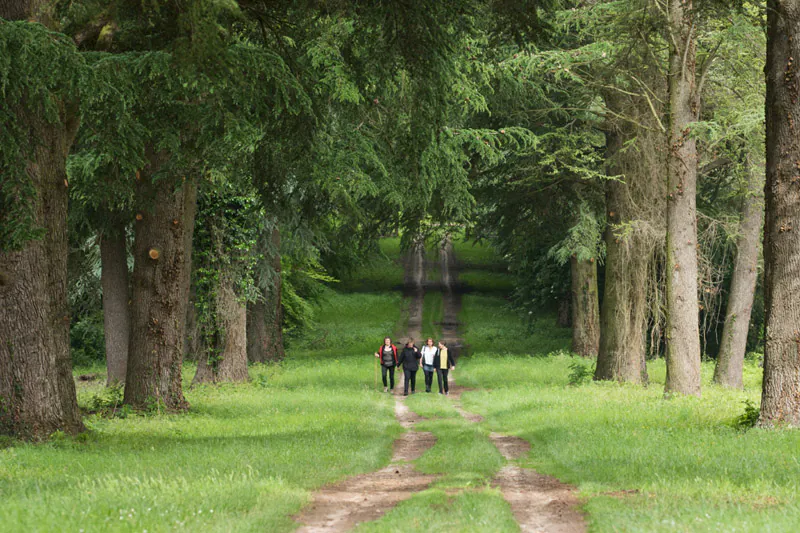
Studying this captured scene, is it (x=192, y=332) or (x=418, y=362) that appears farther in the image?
(x=192, y=332)

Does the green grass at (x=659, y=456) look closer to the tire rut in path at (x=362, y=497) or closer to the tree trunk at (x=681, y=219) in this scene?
the tree trunk at (x=681, y=219)

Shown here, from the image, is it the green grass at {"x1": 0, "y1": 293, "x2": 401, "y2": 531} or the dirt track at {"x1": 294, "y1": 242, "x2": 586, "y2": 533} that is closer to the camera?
the green grass at {"x1": 0, "y1": 293, "x2": 401, "y2": 531}

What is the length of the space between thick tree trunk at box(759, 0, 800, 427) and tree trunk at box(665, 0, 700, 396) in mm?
6063

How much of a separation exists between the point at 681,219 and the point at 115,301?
13.5m

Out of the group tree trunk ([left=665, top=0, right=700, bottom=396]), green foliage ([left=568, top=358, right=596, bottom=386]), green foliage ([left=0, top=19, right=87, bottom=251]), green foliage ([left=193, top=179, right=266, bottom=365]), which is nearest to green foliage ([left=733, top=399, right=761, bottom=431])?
tree trunk ([left=665, top=0, right=700, bottom=396])

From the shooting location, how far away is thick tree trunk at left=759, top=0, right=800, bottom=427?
1198 cm

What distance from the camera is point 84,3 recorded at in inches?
423

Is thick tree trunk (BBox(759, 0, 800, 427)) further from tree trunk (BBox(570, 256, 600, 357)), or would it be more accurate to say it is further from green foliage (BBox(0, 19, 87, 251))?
tree trunk (BBox(570, 256, 600, 357))

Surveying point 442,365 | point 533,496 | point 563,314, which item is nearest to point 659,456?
point 533,496

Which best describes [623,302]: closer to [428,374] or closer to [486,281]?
[428,374]

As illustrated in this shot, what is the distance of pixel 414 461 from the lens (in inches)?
471

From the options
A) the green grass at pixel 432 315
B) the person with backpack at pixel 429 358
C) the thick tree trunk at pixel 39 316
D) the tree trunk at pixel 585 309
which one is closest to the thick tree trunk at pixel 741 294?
the tree trunk at pixel 585 309

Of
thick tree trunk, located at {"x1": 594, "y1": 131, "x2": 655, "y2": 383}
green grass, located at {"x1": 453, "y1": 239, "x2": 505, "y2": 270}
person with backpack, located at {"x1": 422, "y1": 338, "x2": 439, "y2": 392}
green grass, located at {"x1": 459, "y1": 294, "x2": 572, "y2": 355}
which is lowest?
green grass, located at {"x1": 459, "y1": 294, "x2": 572, "y2": 355}

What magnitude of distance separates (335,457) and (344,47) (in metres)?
5.80
